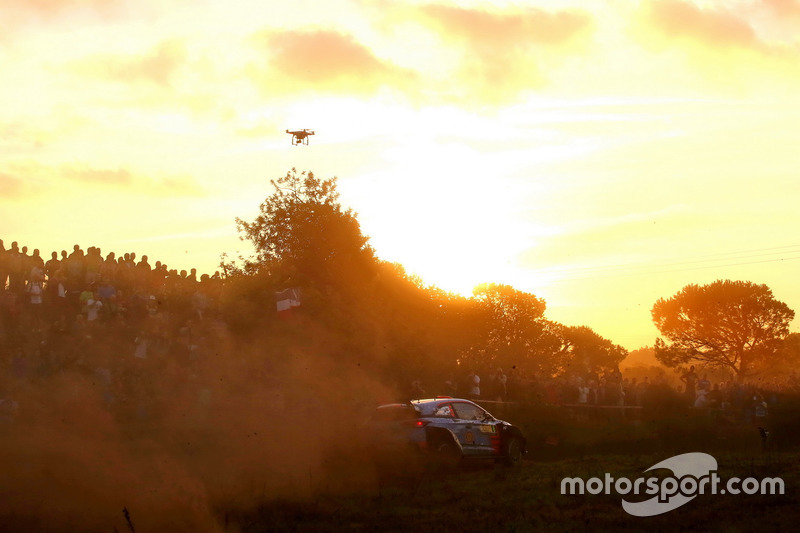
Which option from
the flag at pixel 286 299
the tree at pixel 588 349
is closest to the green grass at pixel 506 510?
the flag at pixel 286 299

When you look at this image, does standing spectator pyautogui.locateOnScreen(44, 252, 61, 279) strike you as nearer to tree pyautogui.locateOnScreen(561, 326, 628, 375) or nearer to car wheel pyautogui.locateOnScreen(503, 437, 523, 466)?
car wheel pyautogui.locateOnScreen(503, 437, 523, 466)

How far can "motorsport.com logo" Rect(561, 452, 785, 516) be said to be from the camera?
49.1ft

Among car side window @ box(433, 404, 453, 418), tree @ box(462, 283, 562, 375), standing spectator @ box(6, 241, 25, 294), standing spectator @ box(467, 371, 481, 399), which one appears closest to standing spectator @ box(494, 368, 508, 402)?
standing spectator @ box(467, 371, 481, 399)

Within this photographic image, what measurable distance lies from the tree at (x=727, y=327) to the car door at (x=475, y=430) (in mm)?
60521

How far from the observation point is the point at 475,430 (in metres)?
21.4

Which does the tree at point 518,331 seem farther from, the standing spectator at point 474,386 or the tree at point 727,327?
the standing spectator at point 474,386

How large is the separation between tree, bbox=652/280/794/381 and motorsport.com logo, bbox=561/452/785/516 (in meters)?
63.4

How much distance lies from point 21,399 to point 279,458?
6013 mm

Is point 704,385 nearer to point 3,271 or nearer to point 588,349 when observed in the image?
point 3,271

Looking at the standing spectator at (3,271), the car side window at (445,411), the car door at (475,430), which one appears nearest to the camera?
the car side window at (445,411)

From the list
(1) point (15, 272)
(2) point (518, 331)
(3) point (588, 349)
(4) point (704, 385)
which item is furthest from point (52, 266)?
(3) point (588, 349)

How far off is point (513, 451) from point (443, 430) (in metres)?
2.88

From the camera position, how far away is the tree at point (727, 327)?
78.5 meters

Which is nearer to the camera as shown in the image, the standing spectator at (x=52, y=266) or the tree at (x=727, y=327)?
the standing spectator at (x=52, y=266)
